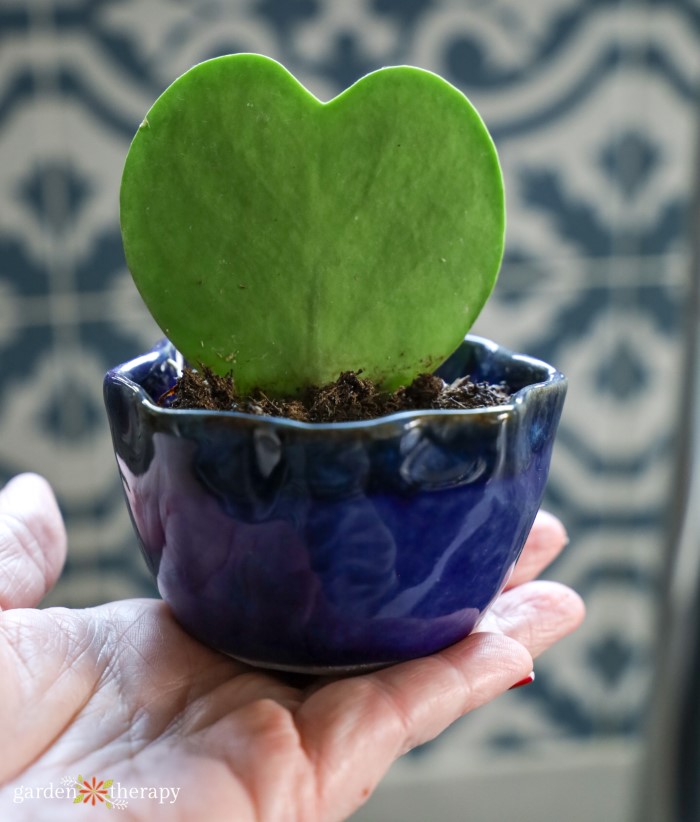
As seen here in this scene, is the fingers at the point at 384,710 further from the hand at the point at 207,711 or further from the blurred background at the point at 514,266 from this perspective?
the blurred background at the point at 514,266

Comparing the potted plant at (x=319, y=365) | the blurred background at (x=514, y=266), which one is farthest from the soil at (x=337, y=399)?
the blurred background at (x=514, y=266)

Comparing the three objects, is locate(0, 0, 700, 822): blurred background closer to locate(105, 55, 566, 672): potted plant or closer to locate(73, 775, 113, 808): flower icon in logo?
locate(105, 55, 566, 672): potted plant

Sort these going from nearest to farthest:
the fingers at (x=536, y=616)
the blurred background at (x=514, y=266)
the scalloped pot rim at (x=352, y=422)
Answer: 1. the scalloped pot rim at (x=352, y=422)
2. the fingers at (x=536, y=616)
3. the blurred background at (x=514, y=266)

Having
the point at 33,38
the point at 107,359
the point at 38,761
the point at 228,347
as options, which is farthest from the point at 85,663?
the point at 33,38

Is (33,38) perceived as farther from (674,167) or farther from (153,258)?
(674,167)

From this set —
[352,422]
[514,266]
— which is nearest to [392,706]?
[352,422]

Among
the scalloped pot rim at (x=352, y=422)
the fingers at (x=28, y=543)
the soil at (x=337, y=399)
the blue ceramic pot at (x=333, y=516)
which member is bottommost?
the fingers at (x=28, y=543)

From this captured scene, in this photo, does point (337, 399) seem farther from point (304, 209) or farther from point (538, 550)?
point (538, 550)
